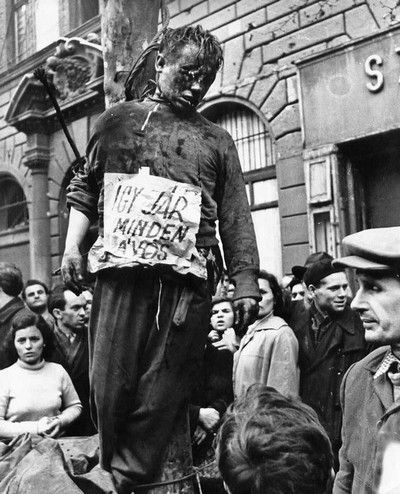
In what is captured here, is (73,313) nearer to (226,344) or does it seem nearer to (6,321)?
(6,321)

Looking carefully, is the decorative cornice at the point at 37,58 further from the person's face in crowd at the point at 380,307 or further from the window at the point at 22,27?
the person's face in crowd at the point at 380,307

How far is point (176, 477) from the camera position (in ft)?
9.71

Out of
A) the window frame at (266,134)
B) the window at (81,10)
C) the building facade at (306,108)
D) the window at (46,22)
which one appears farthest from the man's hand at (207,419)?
the window at (46,22)

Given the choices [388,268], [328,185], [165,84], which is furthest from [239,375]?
[328,185]

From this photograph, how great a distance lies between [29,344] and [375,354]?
286 centimetres

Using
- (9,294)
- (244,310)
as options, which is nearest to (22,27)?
(9,294)

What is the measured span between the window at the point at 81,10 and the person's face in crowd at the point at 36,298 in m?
8.39

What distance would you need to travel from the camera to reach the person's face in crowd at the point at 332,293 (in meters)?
4.46

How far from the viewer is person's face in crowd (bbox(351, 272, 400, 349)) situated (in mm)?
2221

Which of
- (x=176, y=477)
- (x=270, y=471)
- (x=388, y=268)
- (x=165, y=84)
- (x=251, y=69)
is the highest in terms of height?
(x=251, y=69)

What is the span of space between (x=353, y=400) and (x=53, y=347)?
293cm

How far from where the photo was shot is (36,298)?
6.83m

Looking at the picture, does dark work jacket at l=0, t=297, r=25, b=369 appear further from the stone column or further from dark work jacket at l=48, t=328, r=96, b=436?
the stone column

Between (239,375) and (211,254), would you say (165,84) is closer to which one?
(211,254)
